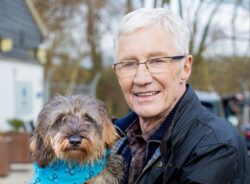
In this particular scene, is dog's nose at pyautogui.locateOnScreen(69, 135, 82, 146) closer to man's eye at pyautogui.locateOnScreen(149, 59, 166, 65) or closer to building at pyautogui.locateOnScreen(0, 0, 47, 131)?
man's eye at pyautogui.locateOnScreen(149, 59, 166, 65)

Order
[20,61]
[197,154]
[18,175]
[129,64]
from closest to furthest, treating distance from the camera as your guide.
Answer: [197,154], [129,64], [18,175], [20,61]

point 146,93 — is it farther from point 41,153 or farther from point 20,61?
point 20,61

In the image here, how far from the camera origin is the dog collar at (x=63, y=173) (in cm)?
335

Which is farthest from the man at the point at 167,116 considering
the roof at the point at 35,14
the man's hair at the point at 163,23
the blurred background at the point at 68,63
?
the roof at the point at 35,14

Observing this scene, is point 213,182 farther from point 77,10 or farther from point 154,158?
point 77,10

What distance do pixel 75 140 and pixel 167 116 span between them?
28.1 inches

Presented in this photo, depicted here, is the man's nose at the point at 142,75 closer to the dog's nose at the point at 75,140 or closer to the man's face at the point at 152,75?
the man's face at the point at 152,75

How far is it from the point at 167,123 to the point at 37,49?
2102 cm

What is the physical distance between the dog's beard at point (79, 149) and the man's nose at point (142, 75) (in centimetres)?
64

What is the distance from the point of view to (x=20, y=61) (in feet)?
68.3

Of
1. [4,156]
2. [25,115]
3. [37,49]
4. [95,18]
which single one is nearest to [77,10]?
[95,18]

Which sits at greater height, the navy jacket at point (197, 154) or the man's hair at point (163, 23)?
the man's hair at point (163, 23)

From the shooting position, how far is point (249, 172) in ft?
9.11

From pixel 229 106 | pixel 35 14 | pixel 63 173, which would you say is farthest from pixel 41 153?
pixel 35 14
